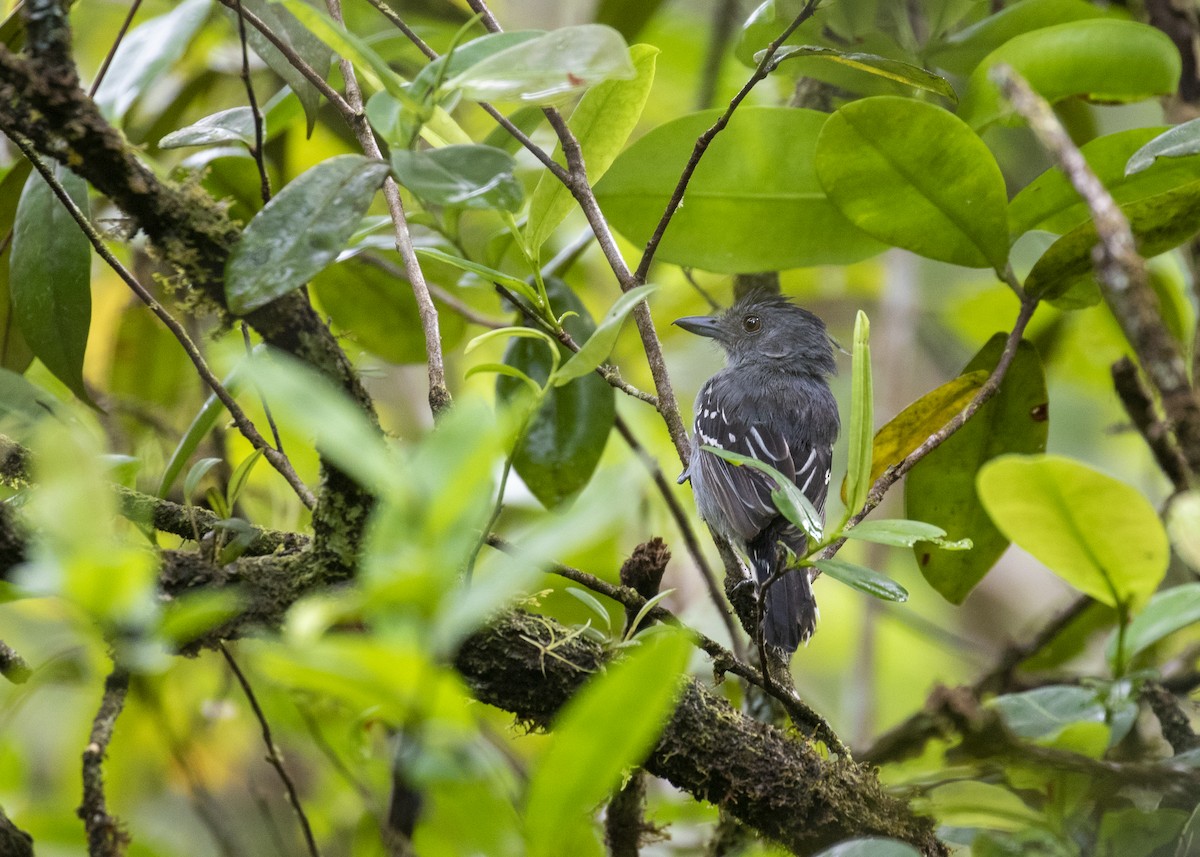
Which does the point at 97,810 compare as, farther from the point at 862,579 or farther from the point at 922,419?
the point at 922,419

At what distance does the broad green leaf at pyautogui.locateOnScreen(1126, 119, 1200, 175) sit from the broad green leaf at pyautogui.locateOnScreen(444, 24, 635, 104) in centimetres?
117

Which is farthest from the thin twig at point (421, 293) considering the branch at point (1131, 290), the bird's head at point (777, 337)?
the bird's head at point (777, 337)

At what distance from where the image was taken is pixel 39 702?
15.5 feet

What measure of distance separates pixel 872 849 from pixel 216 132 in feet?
5.68

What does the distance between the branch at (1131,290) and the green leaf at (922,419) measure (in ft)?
4.71

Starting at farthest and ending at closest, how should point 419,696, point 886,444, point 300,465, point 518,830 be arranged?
point 300,465
point 886,444
point 518,830
point 419,696

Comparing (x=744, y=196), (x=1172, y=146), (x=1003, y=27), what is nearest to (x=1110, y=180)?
(x=1172, y=146)

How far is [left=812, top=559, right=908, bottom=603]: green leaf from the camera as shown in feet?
5.13

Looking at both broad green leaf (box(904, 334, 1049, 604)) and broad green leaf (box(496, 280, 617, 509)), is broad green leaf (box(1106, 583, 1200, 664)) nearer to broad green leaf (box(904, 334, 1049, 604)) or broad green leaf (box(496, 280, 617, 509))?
broad green leaf (box(904, 334, 1049, 604))

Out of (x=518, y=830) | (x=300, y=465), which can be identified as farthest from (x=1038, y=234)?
(x=518, y=830)

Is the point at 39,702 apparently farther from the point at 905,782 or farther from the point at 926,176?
the point at 926,176

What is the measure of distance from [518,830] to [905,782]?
1.23 meters

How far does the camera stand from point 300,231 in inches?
53.6

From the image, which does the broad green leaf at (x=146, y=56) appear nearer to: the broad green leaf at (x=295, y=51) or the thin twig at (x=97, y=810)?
the broad green leaf at (x=295, y=51)
